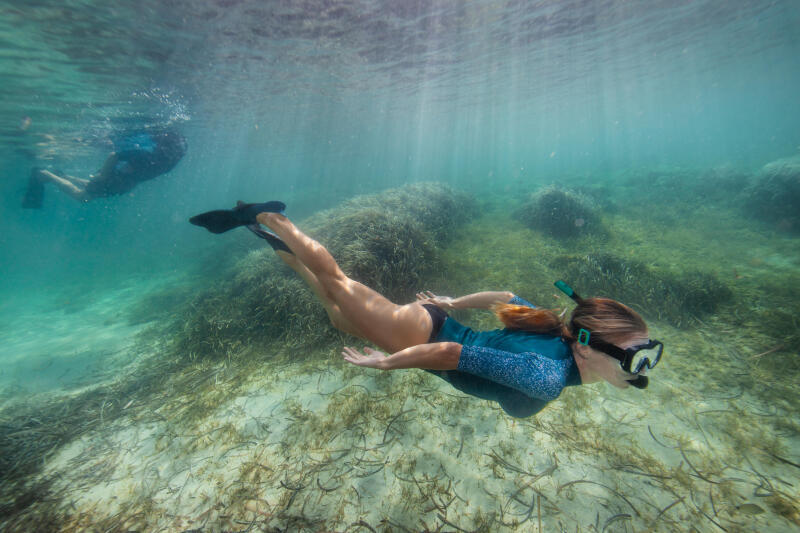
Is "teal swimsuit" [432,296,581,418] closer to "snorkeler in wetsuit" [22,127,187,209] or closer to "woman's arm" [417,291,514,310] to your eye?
"woman's arm" [417,291,514,310]

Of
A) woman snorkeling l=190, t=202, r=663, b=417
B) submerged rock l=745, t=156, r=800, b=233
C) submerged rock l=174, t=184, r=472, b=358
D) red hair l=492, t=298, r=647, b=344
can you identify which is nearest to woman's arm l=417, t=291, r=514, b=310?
woman snorkeling l=190, t=202, r=663, b=417

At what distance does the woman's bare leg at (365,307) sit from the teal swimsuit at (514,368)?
1.04ft

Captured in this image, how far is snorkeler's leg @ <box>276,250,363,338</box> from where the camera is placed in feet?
11.0

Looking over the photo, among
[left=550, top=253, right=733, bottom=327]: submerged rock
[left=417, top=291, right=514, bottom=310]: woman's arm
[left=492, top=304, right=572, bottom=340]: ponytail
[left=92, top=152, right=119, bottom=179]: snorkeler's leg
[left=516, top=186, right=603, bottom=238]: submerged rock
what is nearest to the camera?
[left=492, top=304, right=572, bottom=340]: ponytail

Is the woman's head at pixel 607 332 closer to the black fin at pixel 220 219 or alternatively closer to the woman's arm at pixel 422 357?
the woman's arm at pixel 422 357

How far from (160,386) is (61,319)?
1251 cm

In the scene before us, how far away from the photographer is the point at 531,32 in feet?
53.2

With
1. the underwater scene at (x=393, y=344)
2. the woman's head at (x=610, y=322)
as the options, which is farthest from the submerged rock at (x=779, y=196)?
the woman's head at (x=610, y=322)

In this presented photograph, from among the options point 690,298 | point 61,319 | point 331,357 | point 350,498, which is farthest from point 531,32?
point 61,319

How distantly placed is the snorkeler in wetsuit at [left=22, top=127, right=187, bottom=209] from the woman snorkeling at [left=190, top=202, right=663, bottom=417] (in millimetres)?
12468

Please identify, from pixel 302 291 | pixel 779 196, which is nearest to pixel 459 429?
pixel 302 291

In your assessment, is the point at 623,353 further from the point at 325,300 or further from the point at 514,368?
the point at 325,300

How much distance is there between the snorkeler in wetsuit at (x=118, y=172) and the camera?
Result: 414 inches

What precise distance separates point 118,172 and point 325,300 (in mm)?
13921
